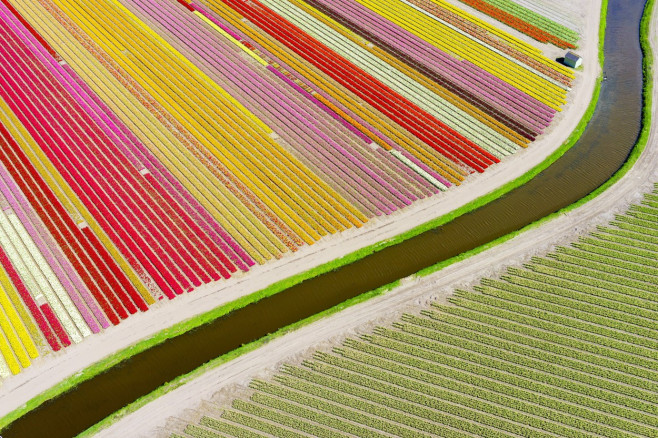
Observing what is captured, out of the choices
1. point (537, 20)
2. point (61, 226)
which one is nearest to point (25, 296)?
point (61, 226)

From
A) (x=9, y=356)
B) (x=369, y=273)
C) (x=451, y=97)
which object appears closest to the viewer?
(x=9, y=356)

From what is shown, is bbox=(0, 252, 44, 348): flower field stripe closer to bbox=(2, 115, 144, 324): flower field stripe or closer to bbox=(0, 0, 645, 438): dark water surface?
bbox=(2, 115, 144, 324): flower field stripe

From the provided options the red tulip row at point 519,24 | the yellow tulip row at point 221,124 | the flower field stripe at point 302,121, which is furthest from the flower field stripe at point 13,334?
the red tulip row at point 519,24

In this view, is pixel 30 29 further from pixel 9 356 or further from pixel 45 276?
pixel 9 356

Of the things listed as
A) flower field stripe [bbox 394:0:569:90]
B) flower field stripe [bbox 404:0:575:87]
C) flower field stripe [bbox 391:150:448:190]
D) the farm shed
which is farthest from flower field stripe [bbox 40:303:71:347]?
the farm shed

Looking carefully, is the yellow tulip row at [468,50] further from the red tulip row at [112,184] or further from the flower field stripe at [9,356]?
the flower field stripe at [9,356]

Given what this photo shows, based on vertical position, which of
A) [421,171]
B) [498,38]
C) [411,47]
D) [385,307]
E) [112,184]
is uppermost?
[498,38]

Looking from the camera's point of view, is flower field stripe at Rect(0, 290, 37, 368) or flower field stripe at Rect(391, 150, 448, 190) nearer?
flower field stripe at Rect(0, 290, 37, 368)
